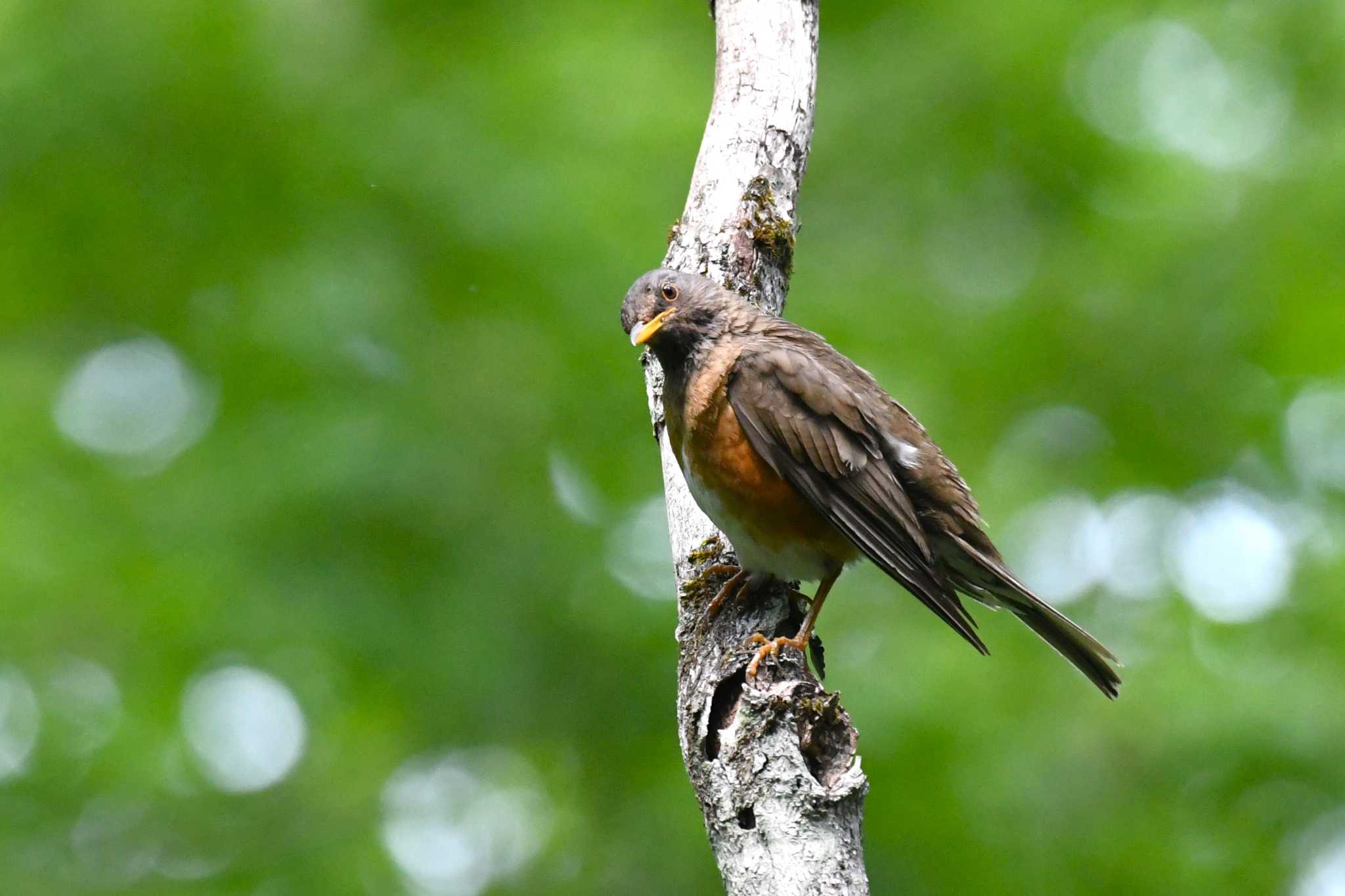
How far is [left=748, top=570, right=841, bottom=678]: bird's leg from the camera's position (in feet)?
12.3

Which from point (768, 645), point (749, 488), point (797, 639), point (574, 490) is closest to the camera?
point (768, 645)

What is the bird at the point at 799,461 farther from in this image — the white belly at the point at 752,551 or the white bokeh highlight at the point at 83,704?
the white bokeh highlight at the point at 83,704

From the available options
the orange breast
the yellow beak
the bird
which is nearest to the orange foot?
the bird

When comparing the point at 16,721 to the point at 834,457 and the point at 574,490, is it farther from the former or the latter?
the point at 834,457

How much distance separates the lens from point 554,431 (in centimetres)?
737

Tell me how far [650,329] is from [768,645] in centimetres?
149

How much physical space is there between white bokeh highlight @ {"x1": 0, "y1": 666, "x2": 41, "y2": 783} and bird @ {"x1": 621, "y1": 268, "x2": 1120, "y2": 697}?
4.14 meters

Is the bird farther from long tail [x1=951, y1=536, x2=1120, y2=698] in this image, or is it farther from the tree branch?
the tree branch

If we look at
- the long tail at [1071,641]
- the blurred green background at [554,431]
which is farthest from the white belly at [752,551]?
the blurred green background at [554,431]

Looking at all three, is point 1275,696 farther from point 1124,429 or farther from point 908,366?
point 908,366

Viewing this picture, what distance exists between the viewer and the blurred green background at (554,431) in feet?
21.6

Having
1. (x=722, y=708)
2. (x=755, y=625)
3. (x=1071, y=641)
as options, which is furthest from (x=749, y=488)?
(x=1071, y=641)

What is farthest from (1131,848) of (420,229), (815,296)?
(420,229)

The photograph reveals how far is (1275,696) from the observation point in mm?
6527
